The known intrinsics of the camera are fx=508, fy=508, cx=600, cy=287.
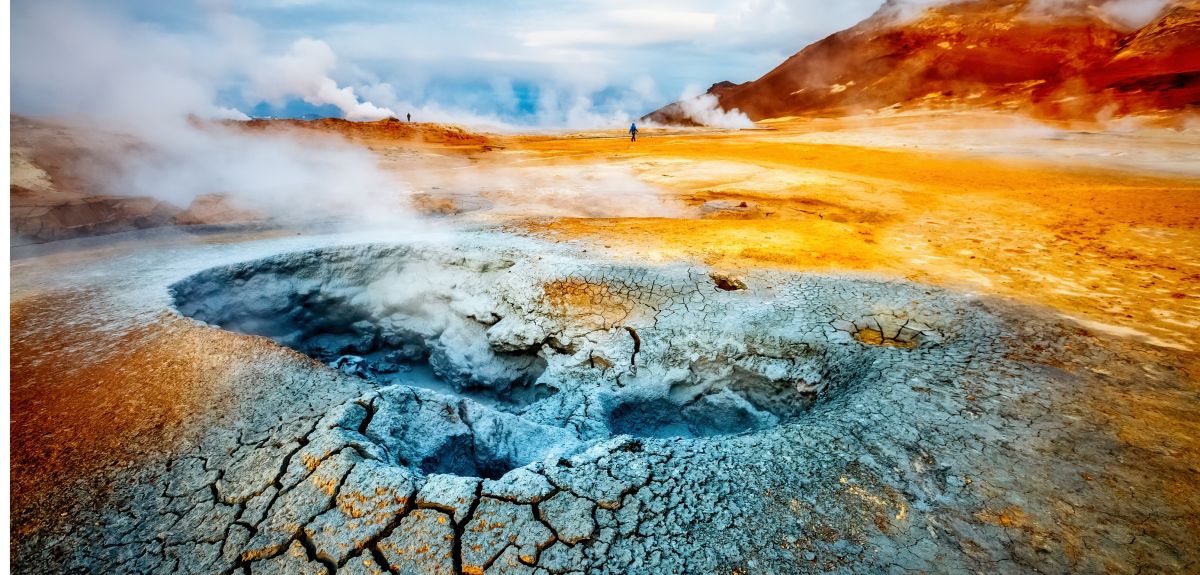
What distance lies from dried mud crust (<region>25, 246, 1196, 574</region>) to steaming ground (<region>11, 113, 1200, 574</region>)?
0.04ft

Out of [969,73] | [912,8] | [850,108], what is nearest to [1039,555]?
[850,108]

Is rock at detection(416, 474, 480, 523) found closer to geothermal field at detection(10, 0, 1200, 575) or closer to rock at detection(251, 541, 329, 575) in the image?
geothermal field at detection(10, 0, 1200, 575)

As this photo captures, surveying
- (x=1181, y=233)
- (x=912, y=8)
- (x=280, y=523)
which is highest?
(x=912, y=8)

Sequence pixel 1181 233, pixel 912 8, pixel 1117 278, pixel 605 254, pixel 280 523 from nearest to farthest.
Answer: pixel 280 523
pixel 1117 278
pixel 605 254
pixel 1181 233
pixel 912 8

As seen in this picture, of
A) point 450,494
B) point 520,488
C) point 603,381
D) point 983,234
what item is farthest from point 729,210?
point 450,494

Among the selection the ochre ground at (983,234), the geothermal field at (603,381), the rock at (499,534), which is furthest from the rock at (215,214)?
the rock at (499,534)

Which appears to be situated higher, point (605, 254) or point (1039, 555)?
point (605, 254)

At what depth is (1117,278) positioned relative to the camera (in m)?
3.76

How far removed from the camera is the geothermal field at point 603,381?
1.70m

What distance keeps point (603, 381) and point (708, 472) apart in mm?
1462

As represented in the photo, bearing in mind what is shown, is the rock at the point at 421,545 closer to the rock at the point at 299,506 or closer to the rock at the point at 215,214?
the rock at the point at 299,506

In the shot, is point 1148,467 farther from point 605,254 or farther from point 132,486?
point 132,486

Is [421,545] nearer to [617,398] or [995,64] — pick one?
[617,398]

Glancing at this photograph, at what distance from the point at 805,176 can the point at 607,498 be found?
8.98 metres
